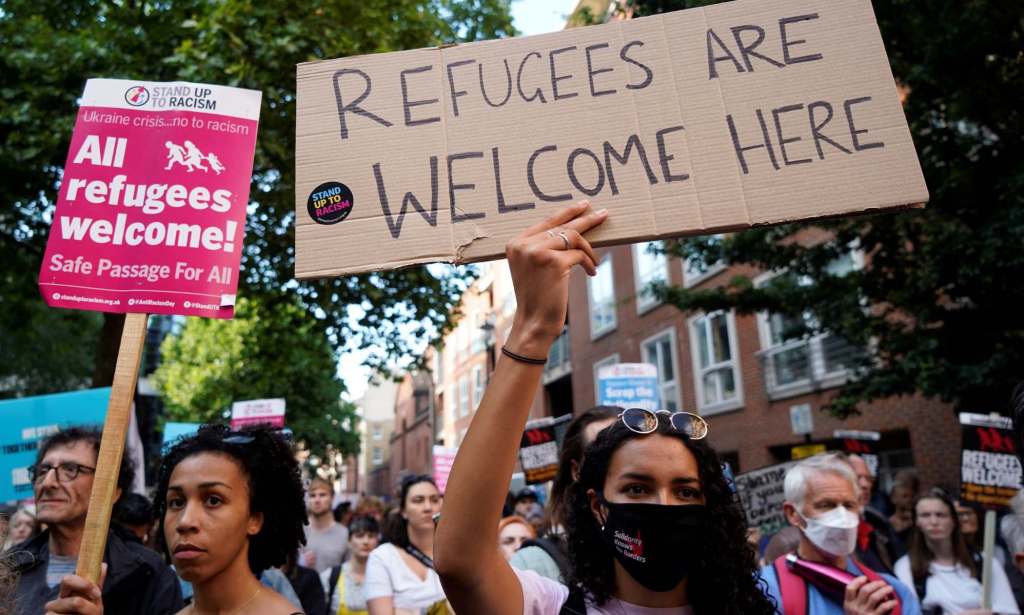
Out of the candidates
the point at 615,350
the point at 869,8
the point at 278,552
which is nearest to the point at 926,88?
the point at 869,8

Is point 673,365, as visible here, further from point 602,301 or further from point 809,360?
point 809,360

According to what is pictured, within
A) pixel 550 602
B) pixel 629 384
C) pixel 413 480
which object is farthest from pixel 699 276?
pixel 550 602

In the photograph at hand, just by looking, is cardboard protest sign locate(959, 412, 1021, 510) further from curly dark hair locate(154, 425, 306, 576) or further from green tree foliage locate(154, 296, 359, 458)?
green tree foliage locate(154, 296, 359, 458)

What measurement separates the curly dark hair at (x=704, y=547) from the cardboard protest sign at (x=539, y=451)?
19.4 ft

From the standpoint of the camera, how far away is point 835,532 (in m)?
3.20

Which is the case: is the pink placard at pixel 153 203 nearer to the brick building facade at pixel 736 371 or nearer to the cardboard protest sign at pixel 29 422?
the cardboard protest sign at pixel 29 422

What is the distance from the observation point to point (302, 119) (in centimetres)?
207

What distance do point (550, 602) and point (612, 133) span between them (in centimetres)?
121

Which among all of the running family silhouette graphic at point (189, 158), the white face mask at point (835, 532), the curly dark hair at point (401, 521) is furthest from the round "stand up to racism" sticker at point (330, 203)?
the curly dark hair at point (401, 521)

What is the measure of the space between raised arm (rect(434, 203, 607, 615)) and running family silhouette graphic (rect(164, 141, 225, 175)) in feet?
4.91

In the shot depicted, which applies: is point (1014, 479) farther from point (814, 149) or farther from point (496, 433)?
point (496, 433)

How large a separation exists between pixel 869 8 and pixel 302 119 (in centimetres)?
157

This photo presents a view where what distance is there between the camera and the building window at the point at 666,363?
65.2 feet

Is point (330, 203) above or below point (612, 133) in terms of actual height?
below
